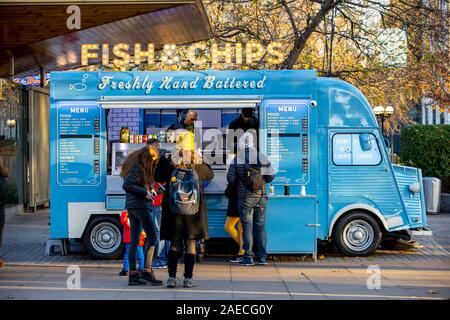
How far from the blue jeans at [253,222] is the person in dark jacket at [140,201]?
216 centimetres

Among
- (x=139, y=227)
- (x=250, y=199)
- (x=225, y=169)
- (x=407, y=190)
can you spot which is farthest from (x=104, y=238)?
(x=407, y=190)

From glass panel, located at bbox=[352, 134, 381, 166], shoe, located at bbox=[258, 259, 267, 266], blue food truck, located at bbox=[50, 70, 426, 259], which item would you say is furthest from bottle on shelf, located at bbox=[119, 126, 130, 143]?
glass panel, located at bbox=[352, 134, 381, 166]

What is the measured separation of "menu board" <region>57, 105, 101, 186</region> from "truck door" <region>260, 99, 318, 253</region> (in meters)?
2.63

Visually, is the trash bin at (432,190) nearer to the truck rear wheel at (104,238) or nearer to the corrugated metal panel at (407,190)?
the corrugated metal panel at (407,190)

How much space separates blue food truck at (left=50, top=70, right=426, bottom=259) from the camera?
479 inches

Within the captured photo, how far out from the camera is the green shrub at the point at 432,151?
22.4 m

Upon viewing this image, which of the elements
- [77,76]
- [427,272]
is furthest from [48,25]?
[427,272]

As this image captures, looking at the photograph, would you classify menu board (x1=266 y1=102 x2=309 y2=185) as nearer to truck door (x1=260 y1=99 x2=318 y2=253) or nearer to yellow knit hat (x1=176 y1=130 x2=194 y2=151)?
truck door (x1=260 y1=99 x2=318 y2=253)

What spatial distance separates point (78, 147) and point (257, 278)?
3654 mm

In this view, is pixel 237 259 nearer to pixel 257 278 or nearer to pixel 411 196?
pixel 257 278

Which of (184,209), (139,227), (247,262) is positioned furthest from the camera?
(247,262)

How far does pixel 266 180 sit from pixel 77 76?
339 cm

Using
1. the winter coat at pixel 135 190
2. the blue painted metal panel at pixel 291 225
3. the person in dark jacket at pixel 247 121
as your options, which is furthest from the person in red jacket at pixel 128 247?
the person in dark jacket at pixel 247 121

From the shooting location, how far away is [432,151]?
22484 mm
